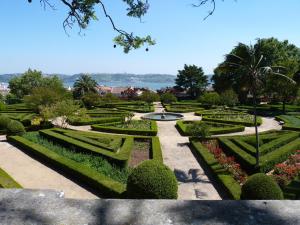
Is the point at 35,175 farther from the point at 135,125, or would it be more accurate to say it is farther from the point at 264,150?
the point at 135,125

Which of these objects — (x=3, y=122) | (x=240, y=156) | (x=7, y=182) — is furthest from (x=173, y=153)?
(x=3, y=122)

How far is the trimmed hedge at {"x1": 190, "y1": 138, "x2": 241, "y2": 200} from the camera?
43.3 feet

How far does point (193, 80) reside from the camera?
6681 cm

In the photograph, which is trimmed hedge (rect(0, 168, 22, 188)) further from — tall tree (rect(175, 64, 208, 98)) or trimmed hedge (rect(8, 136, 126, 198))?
tall tree (rect(175, 64, 208, 98))

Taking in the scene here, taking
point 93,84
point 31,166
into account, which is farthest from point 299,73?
point 93,84

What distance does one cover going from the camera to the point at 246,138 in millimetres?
21641

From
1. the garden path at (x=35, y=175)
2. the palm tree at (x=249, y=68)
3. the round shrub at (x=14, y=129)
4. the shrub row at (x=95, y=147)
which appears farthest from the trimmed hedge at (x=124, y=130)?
the palm tree at (x=249, y=68)

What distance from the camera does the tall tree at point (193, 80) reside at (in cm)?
6668

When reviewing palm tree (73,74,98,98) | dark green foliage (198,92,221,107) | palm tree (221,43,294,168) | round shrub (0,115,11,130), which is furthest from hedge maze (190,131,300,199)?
palm tree (73,74,98,98)

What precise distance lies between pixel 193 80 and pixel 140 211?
62.3 meters

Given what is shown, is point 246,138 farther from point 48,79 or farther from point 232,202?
point 48,79

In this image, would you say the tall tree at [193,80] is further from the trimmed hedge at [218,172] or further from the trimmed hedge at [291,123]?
the trimmed hedge at [218,172]

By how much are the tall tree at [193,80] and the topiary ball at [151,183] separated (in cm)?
5658

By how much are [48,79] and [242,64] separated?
57.6 meters
